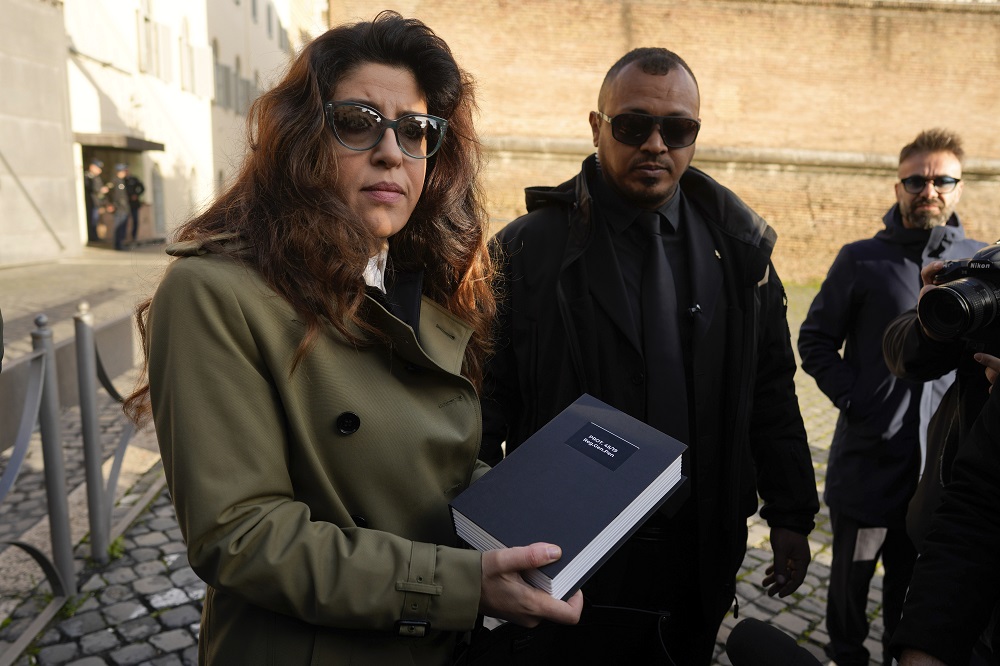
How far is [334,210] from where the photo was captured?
1.52 metres

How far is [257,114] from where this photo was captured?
Result: 1.70 meters

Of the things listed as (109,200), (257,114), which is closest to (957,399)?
(257,114)

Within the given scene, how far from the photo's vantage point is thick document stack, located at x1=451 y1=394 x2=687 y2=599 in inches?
54.9

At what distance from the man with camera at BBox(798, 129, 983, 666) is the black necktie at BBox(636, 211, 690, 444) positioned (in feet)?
4.77

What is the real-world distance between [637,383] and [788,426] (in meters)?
0.57

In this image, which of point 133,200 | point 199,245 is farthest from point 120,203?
point 199,245

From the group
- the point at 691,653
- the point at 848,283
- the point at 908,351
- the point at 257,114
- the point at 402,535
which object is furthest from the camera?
the point at 848,283

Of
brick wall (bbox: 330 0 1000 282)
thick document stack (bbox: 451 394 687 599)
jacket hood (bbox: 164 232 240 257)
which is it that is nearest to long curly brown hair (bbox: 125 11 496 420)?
jacket hood (bbox: 164 232 240 257)

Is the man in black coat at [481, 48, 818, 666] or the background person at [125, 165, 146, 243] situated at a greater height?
the background person at [125, 165, 146, 243]

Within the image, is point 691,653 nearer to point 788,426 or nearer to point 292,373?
point 788,426

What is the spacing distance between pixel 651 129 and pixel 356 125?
1185 millimetres

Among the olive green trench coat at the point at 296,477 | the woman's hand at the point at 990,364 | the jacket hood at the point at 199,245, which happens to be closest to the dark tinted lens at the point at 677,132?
the woman's hand at the point at 990,364

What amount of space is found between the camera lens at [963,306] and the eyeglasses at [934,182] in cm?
177

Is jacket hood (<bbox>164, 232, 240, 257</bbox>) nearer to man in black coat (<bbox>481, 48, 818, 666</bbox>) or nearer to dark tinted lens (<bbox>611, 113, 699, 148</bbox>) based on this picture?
man in black coat (<bbox>481, 48, 818, 666</bbox>)
